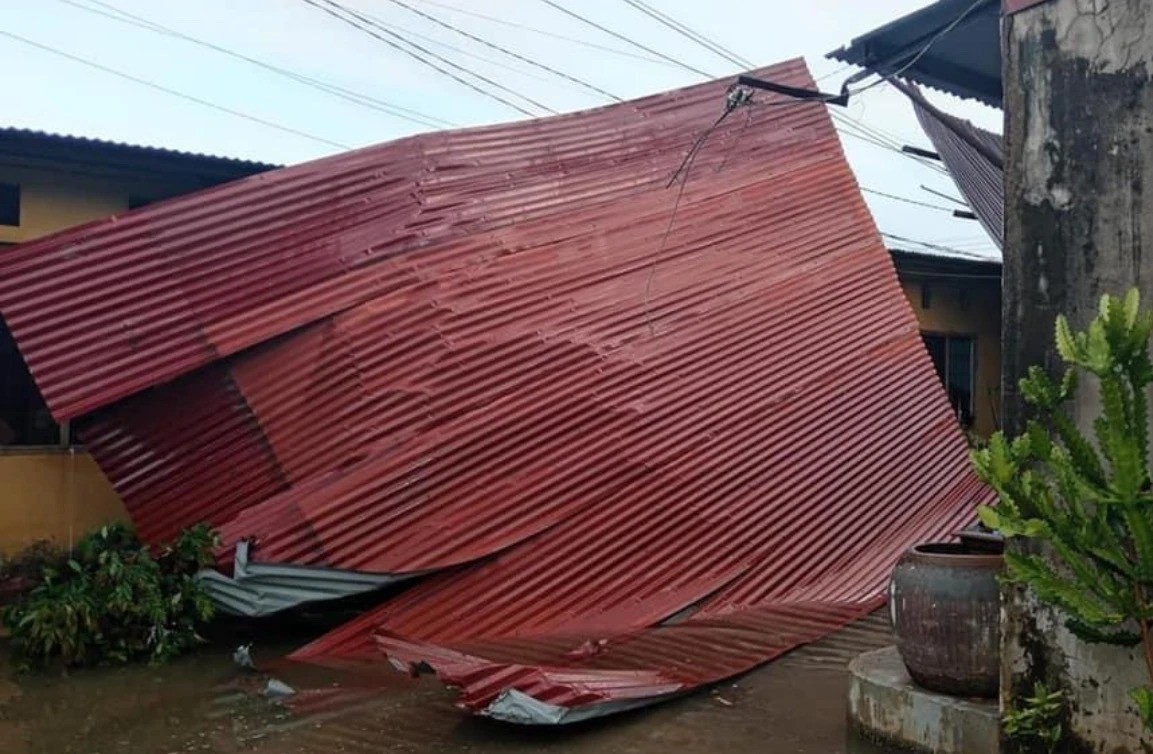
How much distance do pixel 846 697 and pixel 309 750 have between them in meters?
2.89

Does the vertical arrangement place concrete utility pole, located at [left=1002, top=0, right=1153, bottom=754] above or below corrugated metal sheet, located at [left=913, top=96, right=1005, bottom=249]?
below

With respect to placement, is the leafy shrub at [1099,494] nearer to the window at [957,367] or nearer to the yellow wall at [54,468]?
the yellow wall at [54,468]

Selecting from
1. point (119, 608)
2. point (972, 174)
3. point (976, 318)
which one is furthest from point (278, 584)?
point (976, 318)

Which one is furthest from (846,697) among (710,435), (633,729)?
(710,435)

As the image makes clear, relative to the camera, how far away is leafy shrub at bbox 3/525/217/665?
21.4 feet

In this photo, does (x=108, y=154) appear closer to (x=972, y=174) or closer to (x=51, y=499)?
(x=51, y=499)

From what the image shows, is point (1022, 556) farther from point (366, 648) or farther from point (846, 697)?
point (366, 648)

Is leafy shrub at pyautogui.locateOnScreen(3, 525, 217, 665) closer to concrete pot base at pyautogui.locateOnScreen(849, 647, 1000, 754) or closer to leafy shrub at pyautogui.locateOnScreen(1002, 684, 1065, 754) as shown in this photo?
concrete pot base at pyautogui.locateOnScreen(849, 647, 1000, 754)

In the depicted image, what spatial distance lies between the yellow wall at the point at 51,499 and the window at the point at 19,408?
19 centimetres

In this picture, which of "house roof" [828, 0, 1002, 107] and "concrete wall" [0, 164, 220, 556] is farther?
"concrete wall" [0, 164, 220, 556]

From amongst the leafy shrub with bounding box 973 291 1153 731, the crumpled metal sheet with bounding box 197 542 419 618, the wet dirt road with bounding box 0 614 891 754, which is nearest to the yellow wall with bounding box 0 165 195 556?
the wet dirt road with bounding box 0 614 891 754

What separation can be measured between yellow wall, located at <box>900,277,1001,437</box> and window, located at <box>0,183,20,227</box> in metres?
10.3

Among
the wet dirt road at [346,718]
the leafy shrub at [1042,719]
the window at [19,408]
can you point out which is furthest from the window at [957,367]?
the window at [19,408]

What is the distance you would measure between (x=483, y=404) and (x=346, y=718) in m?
2.51
